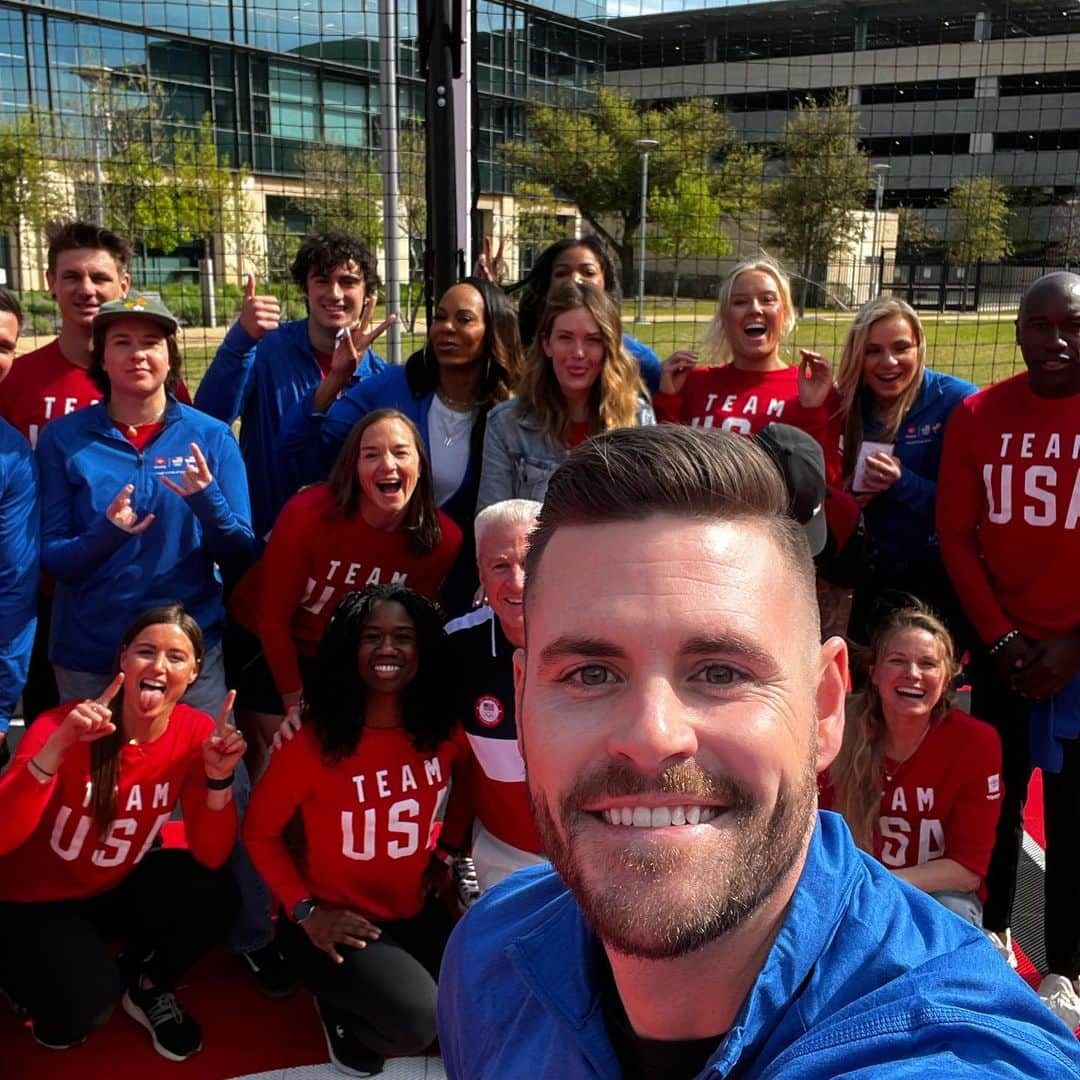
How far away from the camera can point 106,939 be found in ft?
9.53

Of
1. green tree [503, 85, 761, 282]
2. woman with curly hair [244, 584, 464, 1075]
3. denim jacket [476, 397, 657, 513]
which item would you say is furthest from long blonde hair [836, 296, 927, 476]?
green tree [503, 85, 761, 282]

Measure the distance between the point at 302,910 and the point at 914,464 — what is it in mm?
2238

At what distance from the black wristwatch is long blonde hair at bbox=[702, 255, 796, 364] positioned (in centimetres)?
217

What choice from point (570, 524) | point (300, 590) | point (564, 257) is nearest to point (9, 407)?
point (300, 590)

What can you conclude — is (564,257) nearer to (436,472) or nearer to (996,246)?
(436,472)

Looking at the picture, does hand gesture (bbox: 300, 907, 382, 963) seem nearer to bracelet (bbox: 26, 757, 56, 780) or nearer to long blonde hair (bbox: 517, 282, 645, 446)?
bracelet (bbox: 26, 757, 56, 780)

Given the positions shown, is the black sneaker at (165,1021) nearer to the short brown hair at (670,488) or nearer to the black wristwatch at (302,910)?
the black wristwatch at (302,910)

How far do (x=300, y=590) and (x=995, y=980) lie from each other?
2.56 meters

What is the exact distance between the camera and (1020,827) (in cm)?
321

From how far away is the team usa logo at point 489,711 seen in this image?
2895mm

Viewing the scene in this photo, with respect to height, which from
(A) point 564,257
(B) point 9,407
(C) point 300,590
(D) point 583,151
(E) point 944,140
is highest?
(E) point 944,140

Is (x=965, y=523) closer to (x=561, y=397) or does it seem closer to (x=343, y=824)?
(x=561, y=397)

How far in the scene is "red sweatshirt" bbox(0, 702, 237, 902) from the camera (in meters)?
2.74

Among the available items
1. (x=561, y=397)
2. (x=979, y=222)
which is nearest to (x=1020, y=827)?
(x=561, y=397)
